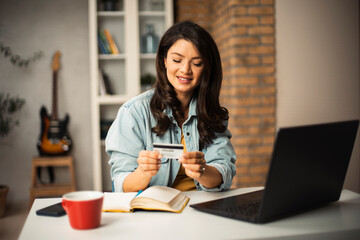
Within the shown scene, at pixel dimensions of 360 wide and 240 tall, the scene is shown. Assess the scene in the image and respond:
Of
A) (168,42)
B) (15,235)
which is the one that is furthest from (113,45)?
(168,42)

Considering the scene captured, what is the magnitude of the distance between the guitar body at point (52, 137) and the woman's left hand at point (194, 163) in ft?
8.99

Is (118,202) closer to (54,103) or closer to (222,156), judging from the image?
(222,156)

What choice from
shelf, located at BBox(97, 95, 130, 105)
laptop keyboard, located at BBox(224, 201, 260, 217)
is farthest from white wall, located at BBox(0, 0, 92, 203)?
laptop keyboard, located at BBox(224, 201, 260, 217)

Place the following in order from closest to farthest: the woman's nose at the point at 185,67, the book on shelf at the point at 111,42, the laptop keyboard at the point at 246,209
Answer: the laptop keyboard at the point at 246,209 → the woman's nose at the point at 185,67 → the book on shelf at the point at 111,42

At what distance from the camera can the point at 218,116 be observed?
1.72m

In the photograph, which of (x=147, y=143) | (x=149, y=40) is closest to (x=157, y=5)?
(x=149, y=40)

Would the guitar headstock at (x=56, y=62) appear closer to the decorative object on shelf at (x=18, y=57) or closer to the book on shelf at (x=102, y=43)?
the decorative object on shelf at (x=18, y=57)

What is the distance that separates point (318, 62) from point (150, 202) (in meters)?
2.73

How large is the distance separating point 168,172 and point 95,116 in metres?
2.37

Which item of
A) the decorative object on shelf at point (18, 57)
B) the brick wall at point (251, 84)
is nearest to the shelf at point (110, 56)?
the decorative object on shelf at point (18, 57)

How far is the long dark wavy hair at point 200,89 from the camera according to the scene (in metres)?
1.61

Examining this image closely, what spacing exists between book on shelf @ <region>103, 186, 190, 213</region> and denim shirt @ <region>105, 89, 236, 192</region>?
0.20 meters

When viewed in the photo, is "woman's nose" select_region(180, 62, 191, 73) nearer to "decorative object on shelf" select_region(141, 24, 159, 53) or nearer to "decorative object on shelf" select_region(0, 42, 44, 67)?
"decorative object on shelf" select_region(141, 24, 159, 53)

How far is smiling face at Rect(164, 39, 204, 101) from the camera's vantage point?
1.61 metres
